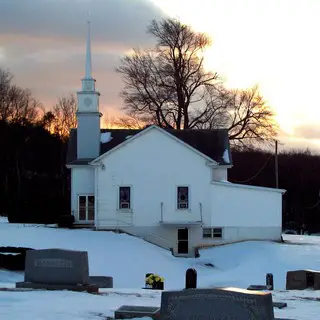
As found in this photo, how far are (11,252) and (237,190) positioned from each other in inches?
616

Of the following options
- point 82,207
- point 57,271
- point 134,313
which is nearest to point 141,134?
point 82,207

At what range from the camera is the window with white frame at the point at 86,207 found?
146 feet

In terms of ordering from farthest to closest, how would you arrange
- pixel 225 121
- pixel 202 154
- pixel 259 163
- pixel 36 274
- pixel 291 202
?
pixel 259 163 → pixel 291 202 → pixel 225 121 → pixel 202 154 → pixel 36 274

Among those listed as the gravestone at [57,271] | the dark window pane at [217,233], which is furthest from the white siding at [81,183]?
the gravestone at [57,271]

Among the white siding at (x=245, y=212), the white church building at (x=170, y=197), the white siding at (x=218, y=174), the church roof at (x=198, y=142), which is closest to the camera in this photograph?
the white church building at (x=170, y=197)

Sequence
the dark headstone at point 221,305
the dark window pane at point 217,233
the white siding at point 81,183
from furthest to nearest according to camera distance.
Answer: the white siding at point 81,183
the dark window pane at point 217,233
the dark headstone at point 221,305

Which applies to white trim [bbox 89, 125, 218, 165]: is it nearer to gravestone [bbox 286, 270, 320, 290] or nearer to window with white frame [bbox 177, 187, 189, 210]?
window with white frame [bbox 177, 187, 189, 210]

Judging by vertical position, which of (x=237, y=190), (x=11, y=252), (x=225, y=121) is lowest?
(x=11, y=252)

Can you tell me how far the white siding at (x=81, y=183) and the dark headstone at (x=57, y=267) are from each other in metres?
27.5

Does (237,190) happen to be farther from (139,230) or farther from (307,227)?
(307,227)

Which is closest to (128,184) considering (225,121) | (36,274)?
(225,121)

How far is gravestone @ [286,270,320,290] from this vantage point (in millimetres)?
24153

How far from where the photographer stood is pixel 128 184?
4309cm

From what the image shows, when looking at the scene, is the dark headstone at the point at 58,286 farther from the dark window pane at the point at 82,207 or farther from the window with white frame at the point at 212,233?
the dark window pane at the point at 82,207
